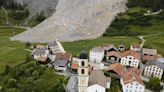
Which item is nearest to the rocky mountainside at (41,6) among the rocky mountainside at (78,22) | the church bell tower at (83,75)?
the rocky mountainside at (78,22)

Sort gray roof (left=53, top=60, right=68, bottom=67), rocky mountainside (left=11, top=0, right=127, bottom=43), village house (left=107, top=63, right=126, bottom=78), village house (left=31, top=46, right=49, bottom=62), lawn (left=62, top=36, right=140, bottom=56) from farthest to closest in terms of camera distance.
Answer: rocky mountainside (left=11, top=0, right=127, bottom=43)
lawn (left=62, top=36, right=140, bottom=56)
village house (left=31, top=46, right=49, bottom=62)
gray roof (left=53, top=60, right=68, bottom=67)
village house (left=107, top=63, right=126, bottom=78)

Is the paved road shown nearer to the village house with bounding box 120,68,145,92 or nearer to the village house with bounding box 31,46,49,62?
the village house with bounding box 120,68,145,92

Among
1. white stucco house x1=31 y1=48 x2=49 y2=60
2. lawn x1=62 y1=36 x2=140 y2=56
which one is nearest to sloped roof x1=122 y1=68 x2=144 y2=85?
white stucco house x1=31 y1=48 x2=49 y2=60

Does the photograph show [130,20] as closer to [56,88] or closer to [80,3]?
[80,3]

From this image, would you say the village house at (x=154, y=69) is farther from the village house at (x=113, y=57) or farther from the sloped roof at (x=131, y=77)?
the village house at (x=113, y=57)

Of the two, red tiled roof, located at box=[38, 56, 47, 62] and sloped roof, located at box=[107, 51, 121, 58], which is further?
sloped roof, located at box=[107, 51, 121, 58]

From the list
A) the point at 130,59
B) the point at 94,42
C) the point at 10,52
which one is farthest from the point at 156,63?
the point at 10,52

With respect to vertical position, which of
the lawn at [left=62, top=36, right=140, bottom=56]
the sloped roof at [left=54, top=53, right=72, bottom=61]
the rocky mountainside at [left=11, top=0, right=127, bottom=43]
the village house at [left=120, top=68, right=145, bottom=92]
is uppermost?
the rocky mountainside at [left=11, top=0, right=127, bottom=43]
